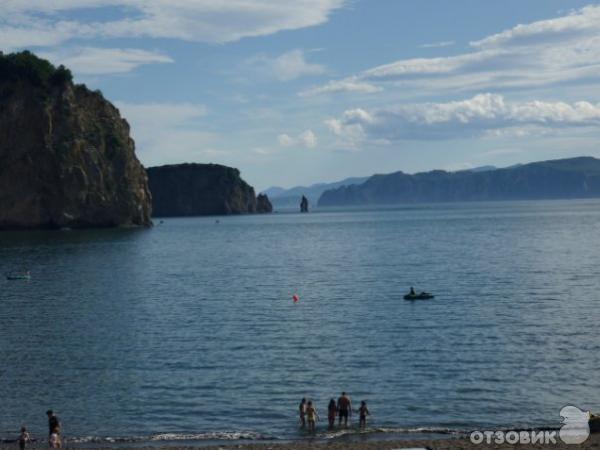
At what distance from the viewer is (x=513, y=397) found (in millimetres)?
37750

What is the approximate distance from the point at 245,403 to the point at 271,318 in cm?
2351

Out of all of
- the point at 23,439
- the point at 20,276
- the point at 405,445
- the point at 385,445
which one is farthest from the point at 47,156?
the point at 405,445

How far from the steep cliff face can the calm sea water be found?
219 feet

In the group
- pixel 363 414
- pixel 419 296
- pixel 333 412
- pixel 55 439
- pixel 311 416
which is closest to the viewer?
pixel 55 439

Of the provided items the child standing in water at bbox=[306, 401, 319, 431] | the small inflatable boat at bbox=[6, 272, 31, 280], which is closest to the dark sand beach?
the child standing in water at bbox=[306, 401, 319, 431]

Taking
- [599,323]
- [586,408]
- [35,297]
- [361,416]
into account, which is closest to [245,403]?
[361,416]

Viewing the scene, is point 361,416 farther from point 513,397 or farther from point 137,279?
point 137,279

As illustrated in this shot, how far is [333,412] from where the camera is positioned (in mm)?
34188

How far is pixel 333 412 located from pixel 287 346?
15.8 meters

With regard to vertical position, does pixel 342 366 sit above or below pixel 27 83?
below

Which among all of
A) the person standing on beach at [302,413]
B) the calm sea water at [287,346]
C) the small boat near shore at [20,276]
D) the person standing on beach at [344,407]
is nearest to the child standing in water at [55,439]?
the calm sea water at [287,346]

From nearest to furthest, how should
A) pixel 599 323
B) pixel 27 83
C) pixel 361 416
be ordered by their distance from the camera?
pixel 361 416
pixel 599 323
pixel 27 83

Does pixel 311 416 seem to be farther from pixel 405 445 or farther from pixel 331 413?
pixel 405 445

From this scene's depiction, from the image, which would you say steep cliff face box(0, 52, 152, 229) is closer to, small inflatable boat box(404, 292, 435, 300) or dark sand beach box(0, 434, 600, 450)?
small inflatable boat box(404, 292, 435, 300)
